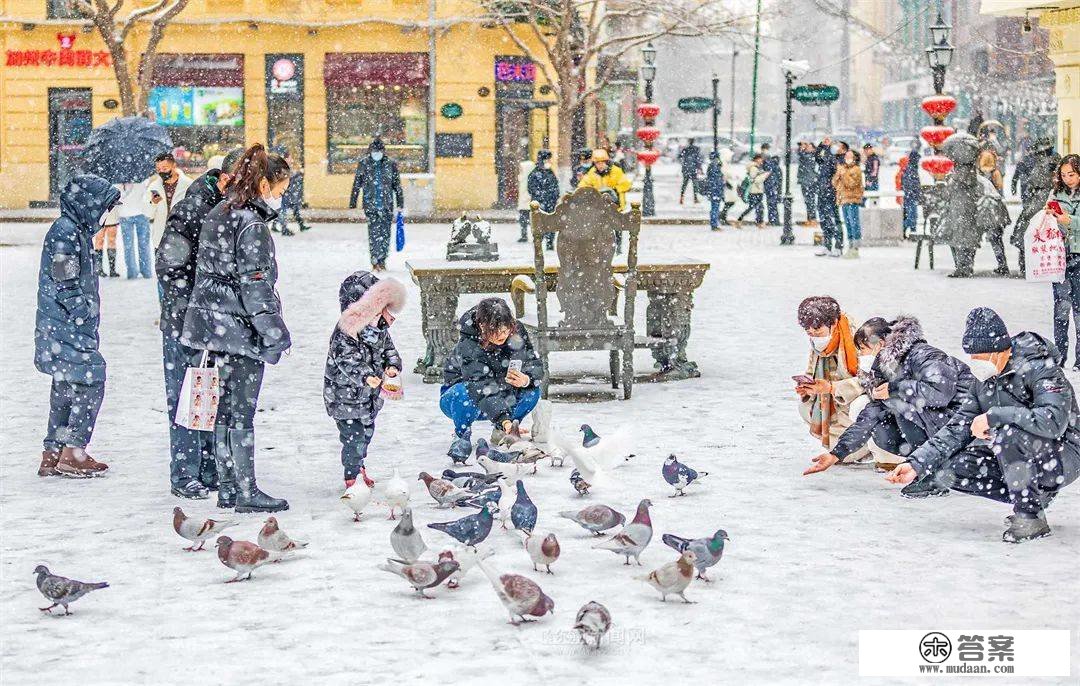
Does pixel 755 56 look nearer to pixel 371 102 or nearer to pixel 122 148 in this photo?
pixel 371 102

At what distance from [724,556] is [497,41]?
2969cm

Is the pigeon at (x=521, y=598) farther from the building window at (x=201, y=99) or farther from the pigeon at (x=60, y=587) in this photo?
the building window at (x=201, y=99)

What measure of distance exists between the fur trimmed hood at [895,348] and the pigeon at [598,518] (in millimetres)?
1828

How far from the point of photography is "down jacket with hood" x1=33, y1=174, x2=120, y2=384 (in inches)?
337

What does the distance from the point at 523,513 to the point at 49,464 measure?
306 cm

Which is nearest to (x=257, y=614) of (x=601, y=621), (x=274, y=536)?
(x=274, y=536)

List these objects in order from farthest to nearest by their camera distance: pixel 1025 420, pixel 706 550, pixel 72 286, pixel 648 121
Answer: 1. pixel 648 121
2. pixel 72 286
3. pixel 1025 420
4. pixel 706 550

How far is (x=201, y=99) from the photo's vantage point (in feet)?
115

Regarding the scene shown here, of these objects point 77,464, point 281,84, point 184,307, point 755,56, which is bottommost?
point 77,464

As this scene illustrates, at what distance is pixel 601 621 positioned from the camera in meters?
5.55

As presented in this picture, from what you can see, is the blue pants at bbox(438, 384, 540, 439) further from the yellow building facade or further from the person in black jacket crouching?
the yellow building facade

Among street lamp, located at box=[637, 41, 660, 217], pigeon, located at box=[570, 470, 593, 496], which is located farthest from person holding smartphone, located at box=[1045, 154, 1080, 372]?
street lamp, located at box=[637, 41, 660, 217]

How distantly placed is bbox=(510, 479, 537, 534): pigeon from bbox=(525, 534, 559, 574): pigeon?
0.56 meters

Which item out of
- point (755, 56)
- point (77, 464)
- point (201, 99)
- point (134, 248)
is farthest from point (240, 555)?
point (755, 56)
